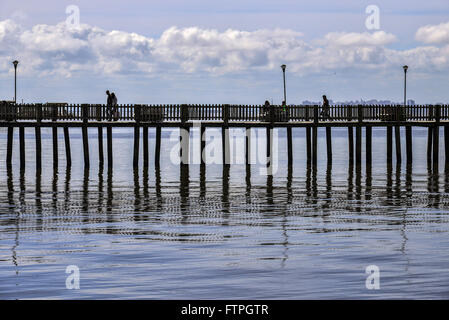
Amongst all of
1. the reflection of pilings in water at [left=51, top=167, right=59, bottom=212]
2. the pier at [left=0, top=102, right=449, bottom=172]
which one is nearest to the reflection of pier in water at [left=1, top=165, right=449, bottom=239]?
the reflection of pilings in water at [left=51, top=167, right=59, bottom=212]

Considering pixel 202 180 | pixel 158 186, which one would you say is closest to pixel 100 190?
pixel 158 186

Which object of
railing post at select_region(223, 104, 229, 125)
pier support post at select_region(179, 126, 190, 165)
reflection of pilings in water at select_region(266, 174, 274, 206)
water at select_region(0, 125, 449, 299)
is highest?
railing post at select_region(223, 104, 229, 125)

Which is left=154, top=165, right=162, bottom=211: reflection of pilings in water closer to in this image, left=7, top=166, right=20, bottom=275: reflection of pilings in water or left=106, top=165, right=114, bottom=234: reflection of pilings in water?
left=106, top=165, right=114, bottom=234: reflection of pilings in water

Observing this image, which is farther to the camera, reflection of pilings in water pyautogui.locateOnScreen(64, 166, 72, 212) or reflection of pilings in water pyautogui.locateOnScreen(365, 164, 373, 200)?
reflection of pilings in water pyautogui.locateOnScreen(365, 164, 373, 200)

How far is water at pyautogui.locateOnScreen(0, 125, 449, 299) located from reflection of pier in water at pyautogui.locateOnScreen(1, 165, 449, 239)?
0.04m

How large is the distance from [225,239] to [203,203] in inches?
330

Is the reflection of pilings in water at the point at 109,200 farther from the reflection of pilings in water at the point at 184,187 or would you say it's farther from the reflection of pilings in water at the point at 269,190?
the reflection of pilings in water at the point at 269,190

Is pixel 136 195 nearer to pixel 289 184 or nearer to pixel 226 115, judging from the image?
pixel 289 184

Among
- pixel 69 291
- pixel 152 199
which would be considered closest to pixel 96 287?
pixel 69 291

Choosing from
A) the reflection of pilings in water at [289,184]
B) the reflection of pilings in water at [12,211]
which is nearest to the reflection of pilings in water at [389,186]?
the reflection of pilings in water at [289,184]

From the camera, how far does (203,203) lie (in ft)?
89.6

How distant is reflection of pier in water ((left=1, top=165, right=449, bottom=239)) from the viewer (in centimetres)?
2167
